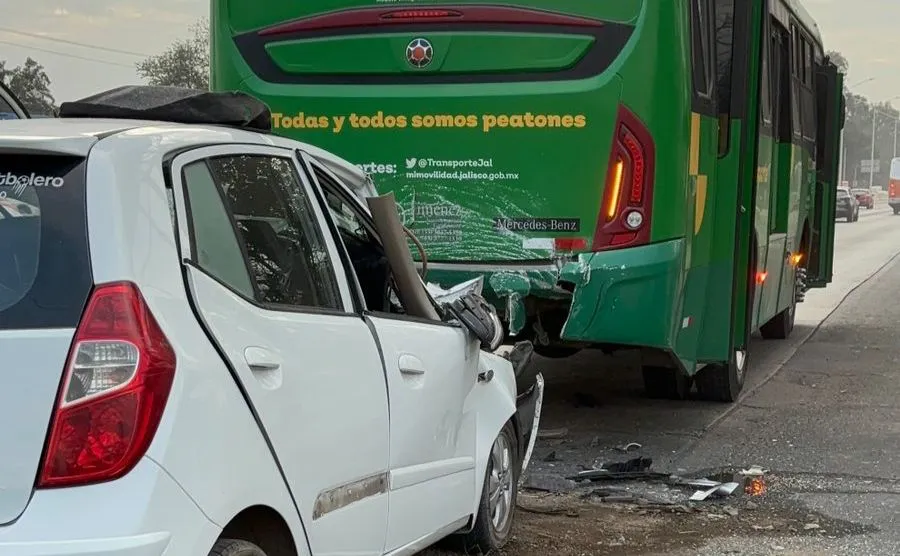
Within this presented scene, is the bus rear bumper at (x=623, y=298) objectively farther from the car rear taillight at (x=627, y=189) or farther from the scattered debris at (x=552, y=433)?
the scattered debris at (x=552, y=433)

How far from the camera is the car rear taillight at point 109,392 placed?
8.95ft

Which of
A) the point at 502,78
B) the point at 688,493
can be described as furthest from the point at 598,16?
the point at 688,493

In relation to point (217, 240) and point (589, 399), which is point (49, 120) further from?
point (589, 399)

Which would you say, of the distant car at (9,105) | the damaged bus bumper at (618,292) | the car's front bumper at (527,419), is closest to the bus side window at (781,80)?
the damaged bus bumper at (618,292)

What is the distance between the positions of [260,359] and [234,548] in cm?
51

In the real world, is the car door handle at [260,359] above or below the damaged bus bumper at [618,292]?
above

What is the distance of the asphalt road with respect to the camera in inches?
239

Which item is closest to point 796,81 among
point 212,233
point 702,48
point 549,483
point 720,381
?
point 720,381

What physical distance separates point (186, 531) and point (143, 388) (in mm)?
365

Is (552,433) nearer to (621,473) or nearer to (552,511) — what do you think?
(621,473)

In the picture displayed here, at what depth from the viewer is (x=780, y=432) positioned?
8203 millimetres

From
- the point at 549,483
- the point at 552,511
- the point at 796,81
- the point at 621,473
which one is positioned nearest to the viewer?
the point at 552,511

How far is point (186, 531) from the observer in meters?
2.84

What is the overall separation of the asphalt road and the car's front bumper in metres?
0.39
